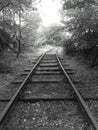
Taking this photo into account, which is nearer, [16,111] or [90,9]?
[16,111]

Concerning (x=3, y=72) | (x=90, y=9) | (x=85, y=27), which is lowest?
(x=3, y=72)

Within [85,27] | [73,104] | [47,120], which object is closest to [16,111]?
[47,120]

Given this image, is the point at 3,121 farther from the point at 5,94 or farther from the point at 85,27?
the point at 85,27

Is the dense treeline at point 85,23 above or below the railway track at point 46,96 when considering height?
above

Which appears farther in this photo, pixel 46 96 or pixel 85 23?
pixel 85 23

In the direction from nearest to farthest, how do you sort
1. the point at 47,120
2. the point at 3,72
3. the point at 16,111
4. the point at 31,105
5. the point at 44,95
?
the point at 47,120 < the point at 16,111 < the point at 31,105 < the point at 44,95 < the point at 3,72

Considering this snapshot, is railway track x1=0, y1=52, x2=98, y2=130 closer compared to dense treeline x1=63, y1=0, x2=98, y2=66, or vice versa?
railway track x1=0, y1=52, x2=98, y2=130

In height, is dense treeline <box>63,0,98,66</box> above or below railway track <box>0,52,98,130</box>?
above

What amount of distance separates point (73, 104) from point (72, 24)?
569 centimetres

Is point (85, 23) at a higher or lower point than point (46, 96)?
higher

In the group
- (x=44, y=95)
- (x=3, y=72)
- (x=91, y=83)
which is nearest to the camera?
(x=44, y=95)

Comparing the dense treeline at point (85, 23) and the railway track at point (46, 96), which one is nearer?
the railway track at point (46, 96)

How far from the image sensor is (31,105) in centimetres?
390

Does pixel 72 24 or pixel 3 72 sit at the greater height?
pixel 72 24
